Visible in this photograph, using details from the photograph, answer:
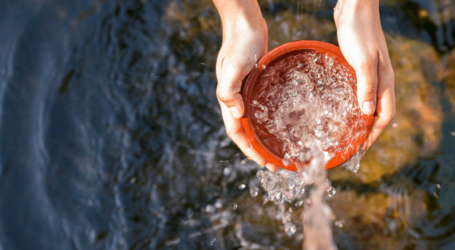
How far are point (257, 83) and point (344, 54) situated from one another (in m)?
0.51

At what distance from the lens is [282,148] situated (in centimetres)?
167

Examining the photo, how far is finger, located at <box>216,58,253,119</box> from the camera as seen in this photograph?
162 centimetres

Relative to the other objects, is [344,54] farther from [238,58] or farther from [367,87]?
[238,58]

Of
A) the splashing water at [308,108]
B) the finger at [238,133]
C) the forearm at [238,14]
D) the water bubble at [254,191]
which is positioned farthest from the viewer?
the water bubble at [254,191]

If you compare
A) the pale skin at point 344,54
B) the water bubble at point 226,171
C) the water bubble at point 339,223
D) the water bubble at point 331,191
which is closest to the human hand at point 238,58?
the pale skin at point 344,54

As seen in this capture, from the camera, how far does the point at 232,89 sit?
5.43ft

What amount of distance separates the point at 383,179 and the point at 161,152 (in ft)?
5.47

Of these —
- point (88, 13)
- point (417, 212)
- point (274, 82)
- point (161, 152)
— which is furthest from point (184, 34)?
point (417, 212)

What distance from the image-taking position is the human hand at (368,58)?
1.57 m

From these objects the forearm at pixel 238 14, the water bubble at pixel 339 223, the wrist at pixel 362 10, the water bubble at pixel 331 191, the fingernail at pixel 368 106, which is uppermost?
the forearm at pixel 238 14

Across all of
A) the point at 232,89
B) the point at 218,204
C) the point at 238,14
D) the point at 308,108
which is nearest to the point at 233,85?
the point at 232,89

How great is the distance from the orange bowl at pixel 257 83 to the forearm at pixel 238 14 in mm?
395

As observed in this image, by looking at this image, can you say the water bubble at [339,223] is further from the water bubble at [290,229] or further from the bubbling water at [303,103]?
the bubbling water at [303,103]

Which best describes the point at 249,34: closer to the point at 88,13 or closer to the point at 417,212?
the point at 88,13
